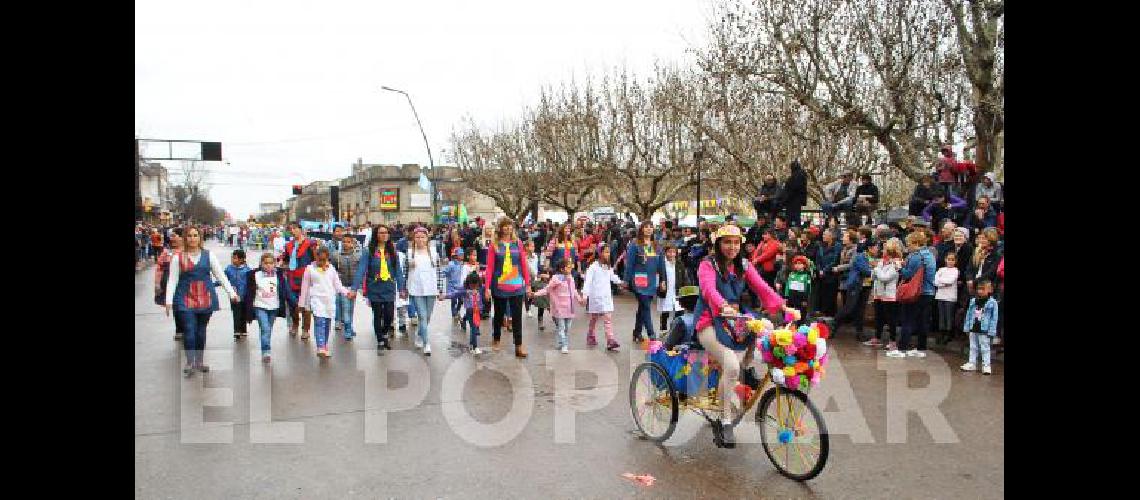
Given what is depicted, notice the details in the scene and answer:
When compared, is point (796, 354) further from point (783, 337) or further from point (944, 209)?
point (944, 209)

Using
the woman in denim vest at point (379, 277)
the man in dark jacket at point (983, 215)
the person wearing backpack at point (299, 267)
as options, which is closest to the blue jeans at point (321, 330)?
the woman in denim vest at point (379, 277)

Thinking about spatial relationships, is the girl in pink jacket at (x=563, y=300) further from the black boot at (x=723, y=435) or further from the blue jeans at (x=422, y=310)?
the black boot at (x=723, y=435)

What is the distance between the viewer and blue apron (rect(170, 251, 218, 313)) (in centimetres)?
822

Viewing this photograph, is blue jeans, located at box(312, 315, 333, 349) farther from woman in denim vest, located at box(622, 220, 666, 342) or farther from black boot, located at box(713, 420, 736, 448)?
black boot, located at box(713, 420, 736, 448)

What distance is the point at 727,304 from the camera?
5.32 meters

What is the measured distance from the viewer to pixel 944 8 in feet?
48.6

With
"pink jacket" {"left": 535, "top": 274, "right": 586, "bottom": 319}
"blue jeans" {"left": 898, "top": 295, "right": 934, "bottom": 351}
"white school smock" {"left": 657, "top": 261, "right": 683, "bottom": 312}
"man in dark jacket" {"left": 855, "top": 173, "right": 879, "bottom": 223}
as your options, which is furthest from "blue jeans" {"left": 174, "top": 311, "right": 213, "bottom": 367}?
"man in dark jacket" {"left": 855, "top": 173, "right": 879, "bottom": 223}

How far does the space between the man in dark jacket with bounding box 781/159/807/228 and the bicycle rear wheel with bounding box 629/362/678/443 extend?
9444mm

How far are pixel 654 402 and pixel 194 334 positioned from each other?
5430 millimetres

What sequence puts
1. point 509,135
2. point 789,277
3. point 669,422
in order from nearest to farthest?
1. point 669,422
2. point 789,277
3. point 509,135
